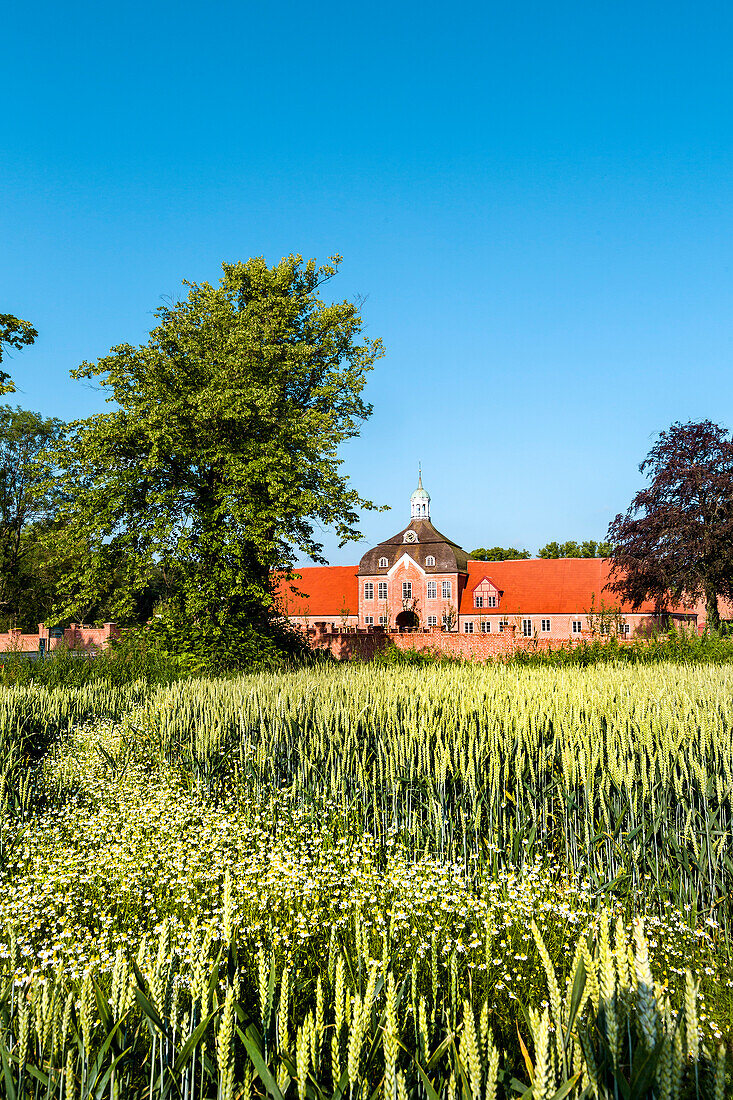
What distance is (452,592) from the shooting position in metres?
44.9

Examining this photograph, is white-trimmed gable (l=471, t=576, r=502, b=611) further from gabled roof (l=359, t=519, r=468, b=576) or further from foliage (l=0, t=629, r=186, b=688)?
foliage (l=0, t=629, r=186, b=688)

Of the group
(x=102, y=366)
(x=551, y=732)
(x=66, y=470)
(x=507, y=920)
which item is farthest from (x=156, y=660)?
(x=507, y=920)

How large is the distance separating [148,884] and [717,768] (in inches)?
147

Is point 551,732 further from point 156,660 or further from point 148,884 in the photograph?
point 156,660

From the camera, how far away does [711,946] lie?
3.02 metres

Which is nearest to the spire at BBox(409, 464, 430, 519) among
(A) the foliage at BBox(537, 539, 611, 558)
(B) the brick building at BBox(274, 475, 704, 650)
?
(B) the brick building at BBox(274, 475, 704, 650)

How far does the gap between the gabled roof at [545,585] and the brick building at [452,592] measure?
6 centimetres

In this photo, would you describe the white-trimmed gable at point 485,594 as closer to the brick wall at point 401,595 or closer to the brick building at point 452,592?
the brick building at point 452,592

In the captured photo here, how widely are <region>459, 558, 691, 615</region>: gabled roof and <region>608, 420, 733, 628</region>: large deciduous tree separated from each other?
10285 mm

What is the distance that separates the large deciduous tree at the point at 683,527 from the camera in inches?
1113

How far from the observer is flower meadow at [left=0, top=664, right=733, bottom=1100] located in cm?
164

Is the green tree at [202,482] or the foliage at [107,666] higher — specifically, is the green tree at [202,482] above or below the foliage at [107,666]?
above

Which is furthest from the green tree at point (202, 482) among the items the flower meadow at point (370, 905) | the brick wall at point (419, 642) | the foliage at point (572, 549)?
the foliage at point (572, 549)

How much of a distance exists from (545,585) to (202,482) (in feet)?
101
